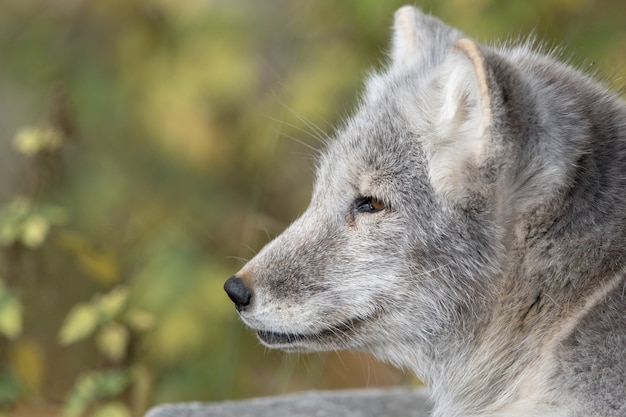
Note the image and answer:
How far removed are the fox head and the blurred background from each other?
1772 mm

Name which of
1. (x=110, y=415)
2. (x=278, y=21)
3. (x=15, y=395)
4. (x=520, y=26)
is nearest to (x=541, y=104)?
(x=520, y=26)

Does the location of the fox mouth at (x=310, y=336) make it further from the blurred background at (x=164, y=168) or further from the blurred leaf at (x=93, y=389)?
the blurred leaf at (x=93, y=389)

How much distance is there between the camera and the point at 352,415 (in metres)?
3.69

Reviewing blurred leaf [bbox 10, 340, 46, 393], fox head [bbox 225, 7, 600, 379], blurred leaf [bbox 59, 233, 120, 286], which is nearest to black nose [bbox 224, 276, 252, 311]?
fox head [bbox 225, 7, 600, 379]

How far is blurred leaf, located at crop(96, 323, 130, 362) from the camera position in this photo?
16.3ft

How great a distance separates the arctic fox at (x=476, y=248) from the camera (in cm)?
269

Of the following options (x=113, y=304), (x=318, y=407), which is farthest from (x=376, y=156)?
(x=113, y=304)

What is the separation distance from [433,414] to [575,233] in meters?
0.88

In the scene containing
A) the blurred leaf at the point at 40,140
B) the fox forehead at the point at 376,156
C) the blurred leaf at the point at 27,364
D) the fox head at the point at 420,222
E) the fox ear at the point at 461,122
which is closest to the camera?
the fox ear at the point at 461,122

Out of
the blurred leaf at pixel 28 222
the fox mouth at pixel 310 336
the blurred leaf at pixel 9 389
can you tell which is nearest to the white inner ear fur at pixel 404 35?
the fox mouth at pixel 310 336

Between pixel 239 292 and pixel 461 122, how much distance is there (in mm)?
908

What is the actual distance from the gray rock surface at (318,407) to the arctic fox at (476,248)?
0.68 m

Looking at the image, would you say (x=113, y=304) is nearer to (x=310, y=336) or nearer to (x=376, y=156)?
(x=310, y=336)

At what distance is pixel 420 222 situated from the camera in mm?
2904
